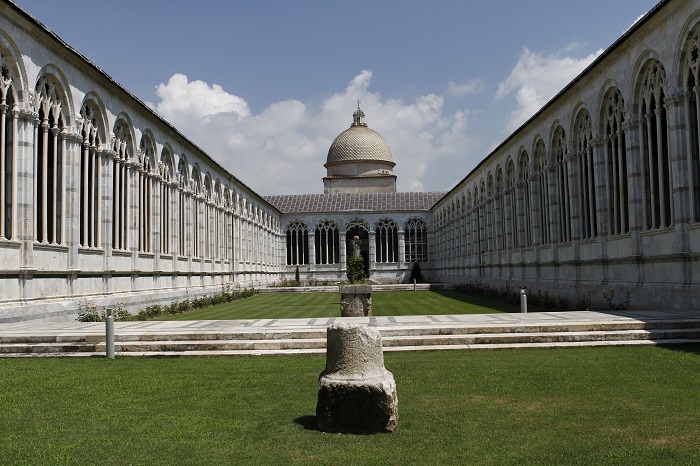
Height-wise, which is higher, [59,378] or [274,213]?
[274,213]

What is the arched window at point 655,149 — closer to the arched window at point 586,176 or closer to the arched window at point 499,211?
the arched window at point 586,176

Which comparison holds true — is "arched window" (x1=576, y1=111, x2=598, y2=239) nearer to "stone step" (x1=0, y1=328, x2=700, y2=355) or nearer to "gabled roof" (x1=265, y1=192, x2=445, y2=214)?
"stone step" (x1=0, y1=328, x2=700, y2=355)

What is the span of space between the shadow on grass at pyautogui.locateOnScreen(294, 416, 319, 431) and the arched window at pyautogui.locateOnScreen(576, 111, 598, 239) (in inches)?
768

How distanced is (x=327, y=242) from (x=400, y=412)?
5861cm

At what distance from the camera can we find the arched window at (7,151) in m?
18.0

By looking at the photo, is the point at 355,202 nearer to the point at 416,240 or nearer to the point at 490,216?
the point at 416,240

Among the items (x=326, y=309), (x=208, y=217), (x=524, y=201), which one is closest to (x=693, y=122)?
(x=326, y=309)

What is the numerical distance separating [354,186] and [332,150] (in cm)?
535

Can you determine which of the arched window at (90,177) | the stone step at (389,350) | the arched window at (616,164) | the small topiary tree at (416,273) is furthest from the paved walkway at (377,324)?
the small topiary tree at (416,273)

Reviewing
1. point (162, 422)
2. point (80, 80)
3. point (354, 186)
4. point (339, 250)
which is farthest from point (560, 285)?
point (354, 186)

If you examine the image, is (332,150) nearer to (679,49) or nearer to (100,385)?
(679,49)

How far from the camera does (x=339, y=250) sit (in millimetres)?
66500

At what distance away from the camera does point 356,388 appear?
7.17 meters

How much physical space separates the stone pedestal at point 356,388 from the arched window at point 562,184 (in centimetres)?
2235
